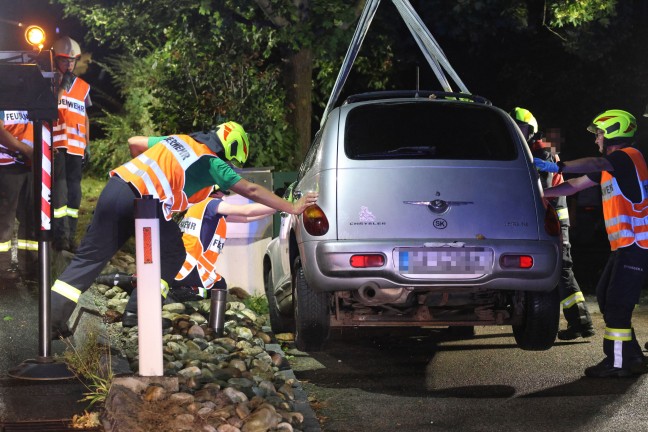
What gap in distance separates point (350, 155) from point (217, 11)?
8885 mm

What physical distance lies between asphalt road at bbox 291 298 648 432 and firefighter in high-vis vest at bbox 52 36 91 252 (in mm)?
2866

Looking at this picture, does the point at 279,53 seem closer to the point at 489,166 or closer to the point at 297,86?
the point at 297,86

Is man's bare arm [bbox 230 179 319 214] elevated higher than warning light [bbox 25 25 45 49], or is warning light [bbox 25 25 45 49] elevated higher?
warning light [bbox 25 25 45 49]

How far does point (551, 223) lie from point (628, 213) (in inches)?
29.5

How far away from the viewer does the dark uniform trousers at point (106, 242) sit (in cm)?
769

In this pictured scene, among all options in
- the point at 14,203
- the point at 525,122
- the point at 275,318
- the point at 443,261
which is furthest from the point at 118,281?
the point at 443,261

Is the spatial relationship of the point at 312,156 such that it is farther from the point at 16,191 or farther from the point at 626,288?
the point at 16,191

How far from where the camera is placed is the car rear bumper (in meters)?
7.68

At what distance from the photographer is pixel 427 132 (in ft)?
27.4

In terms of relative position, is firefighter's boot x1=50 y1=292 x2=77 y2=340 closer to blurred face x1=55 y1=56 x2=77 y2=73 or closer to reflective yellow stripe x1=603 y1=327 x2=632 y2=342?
reflective yellow stripe x1=603 y1=327 x2=632 y2=342

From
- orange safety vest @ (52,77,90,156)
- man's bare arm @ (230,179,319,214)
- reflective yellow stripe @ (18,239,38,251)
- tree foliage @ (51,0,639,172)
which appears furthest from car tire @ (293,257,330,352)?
tree foliage @ (51,0,639,172)

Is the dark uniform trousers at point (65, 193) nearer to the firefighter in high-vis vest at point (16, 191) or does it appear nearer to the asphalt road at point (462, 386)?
the firefighter in high-vis vest at point (16, 191)

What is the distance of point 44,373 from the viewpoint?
680cm

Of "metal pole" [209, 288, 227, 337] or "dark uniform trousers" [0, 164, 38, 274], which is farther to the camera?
"dark uniform trousers" [0, 164, 38, 274]
